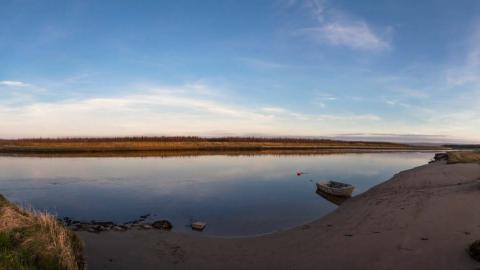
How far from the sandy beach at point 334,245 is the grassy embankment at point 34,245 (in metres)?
1.53

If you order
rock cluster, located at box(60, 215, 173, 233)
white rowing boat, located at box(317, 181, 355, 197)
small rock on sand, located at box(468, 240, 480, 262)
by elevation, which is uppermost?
small rock on sand, located at box(468, 240, 480, 262)

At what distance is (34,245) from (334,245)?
8.55m

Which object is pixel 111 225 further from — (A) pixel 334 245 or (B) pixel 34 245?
(A) pixel 334 245

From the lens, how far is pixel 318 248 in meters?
10.7

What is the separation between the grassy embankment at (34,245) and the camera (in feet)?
23.5

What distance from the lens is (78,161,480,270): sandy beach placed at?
9.19 m

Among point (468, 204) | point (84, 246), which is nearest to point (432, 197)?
point (468, 204)

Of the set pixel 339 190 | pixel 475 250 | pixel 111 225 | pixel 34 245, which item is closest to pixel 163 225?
pixel 111 225

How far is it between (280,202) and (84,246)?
1172cm

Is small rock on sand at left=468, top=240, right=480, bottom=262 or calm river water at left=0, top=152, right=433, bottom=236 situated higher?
small rock on sand at left=468, top=240, right=480, bottom=262

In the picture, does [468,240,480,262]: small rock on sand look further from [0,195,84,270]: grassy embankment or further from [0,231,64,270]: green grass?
→ [0,231,64,270]: green grass

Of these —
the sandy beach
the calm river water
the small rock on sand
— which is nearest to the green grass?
the sandy beach

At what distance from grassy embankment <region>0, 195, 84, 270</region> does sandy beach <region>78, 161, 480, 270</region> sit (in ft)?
5.02

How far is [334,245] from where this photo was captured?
Answer: 35.4ft
